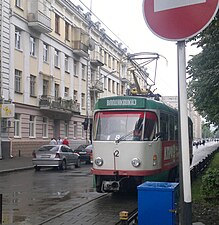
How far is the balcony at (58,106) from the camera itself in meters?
38.3

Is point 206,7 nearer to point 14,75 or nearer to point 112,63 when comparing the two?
point 14,75

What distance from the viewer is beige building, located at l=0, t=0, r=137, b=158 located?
33.1 meters

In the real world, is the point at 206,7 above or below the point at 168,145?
above

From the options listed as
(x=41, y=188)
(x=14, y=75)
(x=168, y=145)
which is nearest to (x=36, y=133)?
(x=14, y=75)

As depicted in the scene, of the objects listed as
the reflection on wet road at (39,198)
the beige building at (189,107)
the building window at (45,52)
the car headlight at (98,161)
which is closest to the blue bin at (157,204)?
the beige building at (189,107)

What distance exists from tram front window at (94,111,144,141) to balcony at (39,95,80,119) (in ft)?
87.2

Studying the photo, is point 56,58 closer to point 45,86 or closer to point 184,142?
point 45,86

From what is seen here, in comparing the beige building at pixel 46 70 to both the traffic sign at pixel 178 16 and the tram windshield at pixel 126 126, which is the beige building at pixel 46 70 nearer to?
the tram windshield at pixel 126 126

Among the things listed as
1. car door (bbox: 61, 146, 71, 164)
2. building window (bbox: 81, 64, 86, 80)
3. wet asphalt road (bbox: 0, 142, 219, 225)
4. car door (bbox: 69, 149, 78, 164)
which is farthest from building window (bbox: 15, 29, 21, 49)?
wet asphalt road (bbox: 0, 142, 219, 225)

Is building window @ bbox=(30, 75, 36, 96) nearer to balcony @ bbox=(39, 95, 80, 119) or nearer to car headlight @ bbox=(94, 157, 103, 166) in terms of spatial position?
balcony @ bbox=(39, 95, 80, 119)

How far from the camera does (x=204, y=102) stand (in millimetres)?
20000

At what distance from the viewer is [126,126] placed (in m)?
11.8

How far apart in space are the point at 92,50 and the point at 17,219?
44705 mm

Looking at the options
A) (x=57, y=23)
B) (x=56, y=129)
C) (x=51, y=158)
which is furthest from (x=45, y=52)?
(x=51, y=158)
